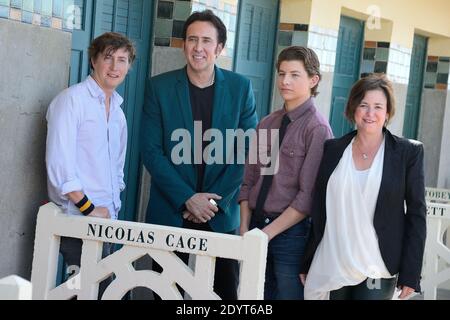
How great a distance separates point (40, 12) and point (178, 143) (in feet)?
2.98

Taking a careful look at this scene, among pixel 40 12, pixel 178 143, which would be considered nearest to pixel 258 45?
pixel 178 143

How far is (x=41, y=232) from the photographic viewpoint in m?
3.72

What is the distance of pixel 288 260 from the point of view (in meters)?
3.97

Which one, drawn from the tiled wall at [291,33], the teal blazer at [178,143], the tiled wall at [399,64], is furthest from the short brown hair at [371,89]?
the tiled wall at [399,64]

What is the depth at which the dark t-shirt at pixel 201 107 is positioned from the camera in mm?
4410

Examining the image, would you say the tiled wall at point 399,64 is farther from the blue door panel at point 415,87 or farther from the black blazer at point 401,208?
the black blazer at point 401,208

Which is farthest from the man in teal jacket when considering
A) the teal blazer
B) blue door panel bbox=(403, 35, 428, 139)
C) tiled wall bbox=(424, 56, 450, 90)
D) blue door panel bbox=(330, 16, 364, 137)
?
tiled wall bbox=(424, 56, 450, 90)

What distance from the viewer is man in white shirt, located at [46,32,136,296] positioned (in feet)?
12.4

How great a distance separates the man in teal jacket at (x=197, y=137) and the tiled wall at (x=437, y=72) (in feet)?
22.1

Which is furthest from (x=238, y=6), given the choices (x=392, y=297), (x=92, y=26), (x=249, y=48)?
(x=392, y=297)

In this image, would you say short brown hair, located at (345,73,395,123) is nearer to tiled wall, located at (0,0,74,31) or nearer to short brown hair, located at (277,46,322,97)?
short brown hair, located at (277,46,322,97)

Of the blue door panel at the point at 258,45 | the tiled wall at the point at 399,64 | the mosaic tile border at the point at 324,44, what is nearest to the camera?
the blue door panel at the point at 258,45

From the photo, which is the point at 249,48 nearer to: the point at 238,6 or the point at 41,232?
the point at 238,6
